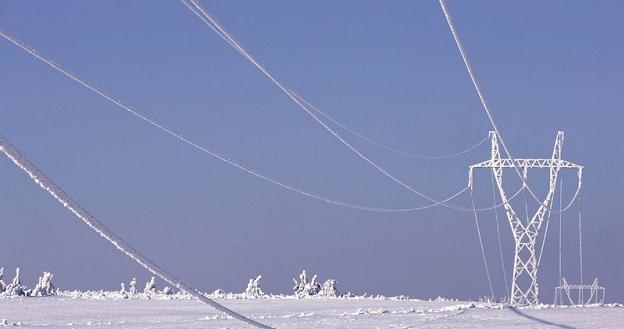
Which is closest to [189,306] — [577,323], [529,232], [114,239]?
[577,323]

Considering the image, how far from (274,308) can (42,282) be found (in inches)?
414

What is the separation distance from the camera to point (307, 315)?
24453 mm

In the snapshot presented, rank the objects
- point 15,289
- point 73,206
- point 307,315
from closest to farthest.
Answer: point 73,206
point 307,315
point 15,289

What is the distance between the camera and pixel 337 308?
27656 mm

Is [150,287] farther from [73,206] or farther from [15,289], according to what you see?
[73,206]

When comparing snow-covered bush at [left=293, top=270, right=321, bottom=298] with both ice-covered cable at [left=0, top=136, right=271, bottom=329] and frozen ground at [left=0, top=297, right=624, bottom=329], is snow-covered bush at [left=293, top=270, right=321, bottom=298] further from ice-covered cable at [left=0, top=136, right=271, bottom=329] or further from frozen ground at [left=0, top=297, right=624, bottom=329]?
ice-covered cable at [left=0, top=136, right=271, bottom=329]

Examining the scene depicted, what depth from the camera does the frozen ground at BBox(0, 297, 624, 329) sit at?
2206 cm

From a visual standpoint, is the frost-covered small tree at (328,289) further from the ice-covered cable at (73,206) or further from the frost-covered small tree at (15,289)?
the ice-covered cable at (73,206)

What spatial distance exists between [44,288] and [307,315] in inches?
537

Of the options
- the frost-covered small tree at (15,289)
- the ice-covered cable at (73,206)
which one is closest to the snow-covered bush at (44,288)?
the frost-covered small tree at (15,289)

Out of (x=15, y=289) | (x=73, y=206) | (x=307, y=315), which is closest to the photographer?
(x=73, y=206)

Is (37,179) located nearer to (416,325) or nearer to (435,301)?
(416,325)

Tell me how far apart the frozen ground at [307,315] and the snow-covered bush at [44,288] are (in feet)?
10.2

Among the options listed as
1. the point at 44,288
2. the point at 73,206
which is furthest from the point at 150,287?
the point at 73,206
